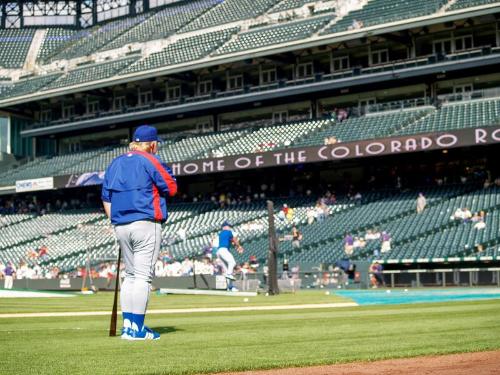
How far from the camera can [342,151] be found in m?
39.8

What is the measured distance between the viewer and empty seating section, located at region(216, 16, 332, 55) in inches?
1773

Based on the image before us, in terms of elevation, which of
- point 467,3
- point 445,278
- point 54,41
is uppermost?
point 54,41

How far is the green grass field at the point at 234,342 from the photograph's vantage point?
668cm

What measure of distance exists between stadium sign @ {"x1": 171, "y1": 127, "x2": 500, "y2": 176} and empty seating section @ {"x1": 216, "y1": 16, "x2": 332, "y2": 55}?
259 inches

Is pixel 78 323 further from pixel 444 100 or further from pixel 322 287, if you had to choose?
pixel 444 100

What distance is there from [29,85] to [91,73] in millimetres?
5711

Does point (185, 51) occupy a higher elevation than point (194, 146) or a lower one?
higher

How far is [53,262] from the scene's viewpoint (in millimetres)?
44469

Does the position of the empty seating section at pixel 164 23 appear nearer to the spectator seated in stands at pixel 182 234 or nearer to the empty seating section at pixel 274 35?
the empty seating section at pixel 274 35

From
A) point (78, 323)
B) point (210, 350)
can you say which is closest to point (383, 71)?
point (78, 323)

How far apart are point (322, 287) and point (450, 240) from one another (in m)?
5.62

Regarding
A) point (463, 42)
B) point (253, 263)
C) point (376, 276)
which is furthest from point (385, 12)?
point (376, 276)

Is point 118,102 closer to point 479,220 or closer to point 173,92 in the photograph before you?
point 173,92

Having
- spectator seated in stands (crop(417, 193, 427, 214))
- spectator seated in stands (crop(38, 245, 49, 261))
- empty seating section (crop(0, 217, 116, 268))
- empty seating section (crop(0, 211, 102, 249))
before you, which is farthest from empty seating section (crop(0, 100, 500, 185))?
spectator seated in stands (crop(38, 245, 49, 261))
